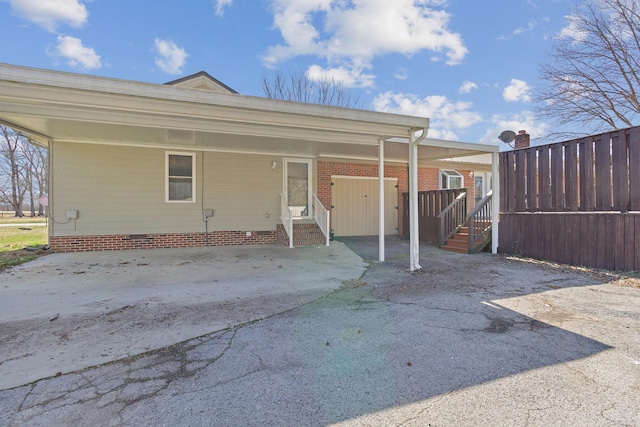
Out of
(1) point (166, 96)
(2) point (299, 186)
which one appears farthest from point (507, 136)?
(1) point (166, 96)

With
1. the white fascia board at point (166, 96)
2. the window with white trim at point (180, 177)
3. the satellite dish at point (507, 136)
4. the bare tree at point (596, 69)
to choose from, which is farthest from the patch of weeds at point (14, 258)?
the bare tree at point (596, 69)

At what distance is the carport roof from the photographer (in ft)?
13.4

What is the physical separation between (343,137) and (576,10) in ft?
46.0

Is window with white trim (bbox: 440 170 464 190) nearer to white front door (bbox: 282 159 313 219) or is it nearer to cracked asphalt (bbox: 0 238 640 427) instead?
white front door (bbox: 282 159 313 219)

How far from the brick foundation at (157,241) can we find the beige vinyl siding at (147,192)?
0.14m

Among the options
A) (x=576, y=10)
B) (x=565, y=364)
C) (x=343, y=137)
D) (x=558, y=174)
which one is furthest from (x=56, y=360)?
(x=576, y=10)

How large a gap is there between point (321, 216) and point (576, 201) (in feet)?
19.9

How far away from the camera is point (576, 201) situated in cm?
700

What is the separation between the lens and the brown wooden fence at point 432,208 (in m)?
9.71

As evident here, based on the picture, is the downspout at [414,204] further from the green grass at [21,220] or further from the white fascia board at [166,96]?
the green grass at [21,220]

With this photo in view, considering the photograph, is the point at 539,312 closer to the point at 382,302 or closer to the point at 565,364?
the point at 565,364

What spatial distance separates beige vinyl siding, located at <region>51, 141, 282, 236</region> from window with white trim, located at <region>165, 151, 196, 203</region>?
4.9 inches

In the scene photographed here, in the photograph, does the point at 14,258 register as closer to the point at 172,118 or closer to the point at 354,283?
the point at 172,118

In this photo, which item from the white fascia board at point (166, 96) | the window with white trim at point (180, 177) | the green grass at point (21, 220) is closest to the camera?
the white fascia board at point (166, 96)
